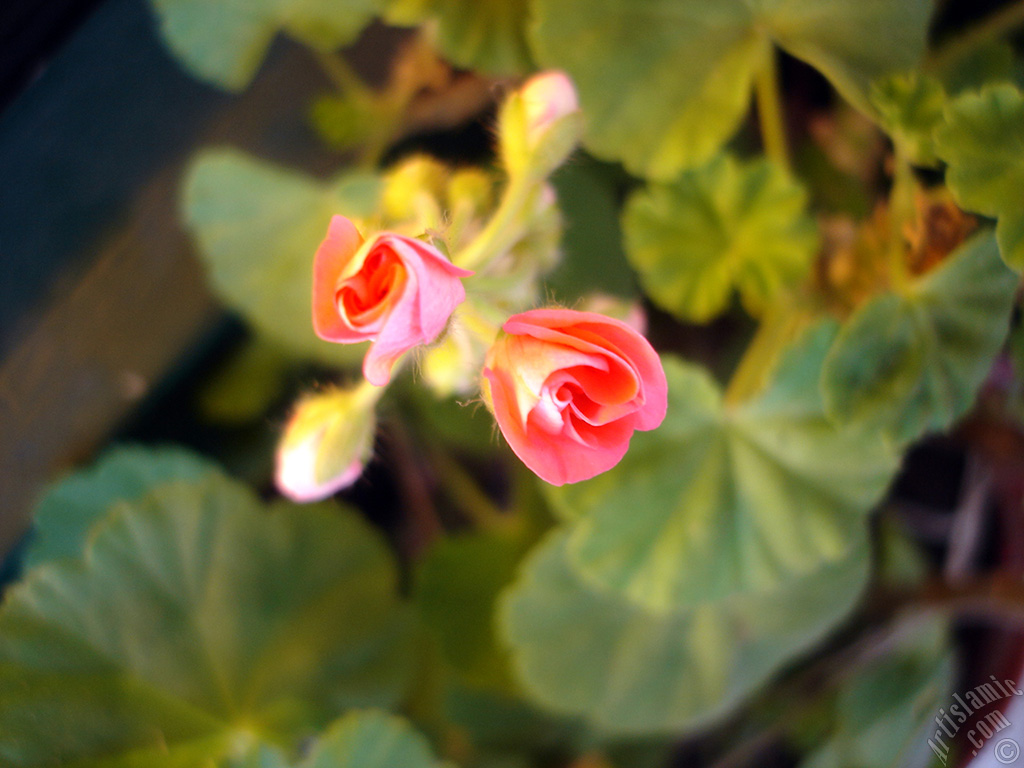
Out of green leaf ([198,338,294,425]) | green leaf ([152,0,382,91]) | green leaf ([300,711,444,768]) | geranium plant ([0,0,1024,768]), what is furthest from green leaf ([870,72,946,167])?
green leaf ([198,338,294,425])

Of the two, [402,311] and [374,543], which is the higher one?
[402,311]

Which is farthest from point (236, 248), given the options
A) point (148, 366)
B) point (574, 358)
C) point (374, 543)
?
point (574, 358)

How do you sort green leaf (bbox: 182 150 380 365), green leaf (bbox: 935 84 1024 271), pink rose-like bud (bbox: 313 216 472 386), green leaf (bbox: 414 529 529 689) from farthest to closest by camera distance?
1. green leaf (bbox: 414 529 529 689)
2. green leaf (bbox: 182 150 380 365)
3. green leaf (bbox: 935 84 1024 271)
4. pink rose-like bud (bbox: 313 216 472 386)

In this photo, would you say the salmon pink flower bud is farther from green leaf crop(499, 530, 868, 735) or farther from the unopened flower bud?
green leaf crop(499, 530, 868, 735)

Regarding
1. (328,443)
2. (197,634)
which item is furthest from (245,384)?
(328,443)

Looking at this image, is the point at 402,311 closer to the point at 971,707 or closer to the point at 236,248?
the point at 236,248

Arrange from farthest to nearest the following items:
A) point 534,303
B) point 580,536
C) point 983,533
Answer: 1. point 983,533
2. point 580,536
3. point 534,303

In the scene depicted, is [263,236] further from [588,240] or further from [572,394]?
[572,394]
